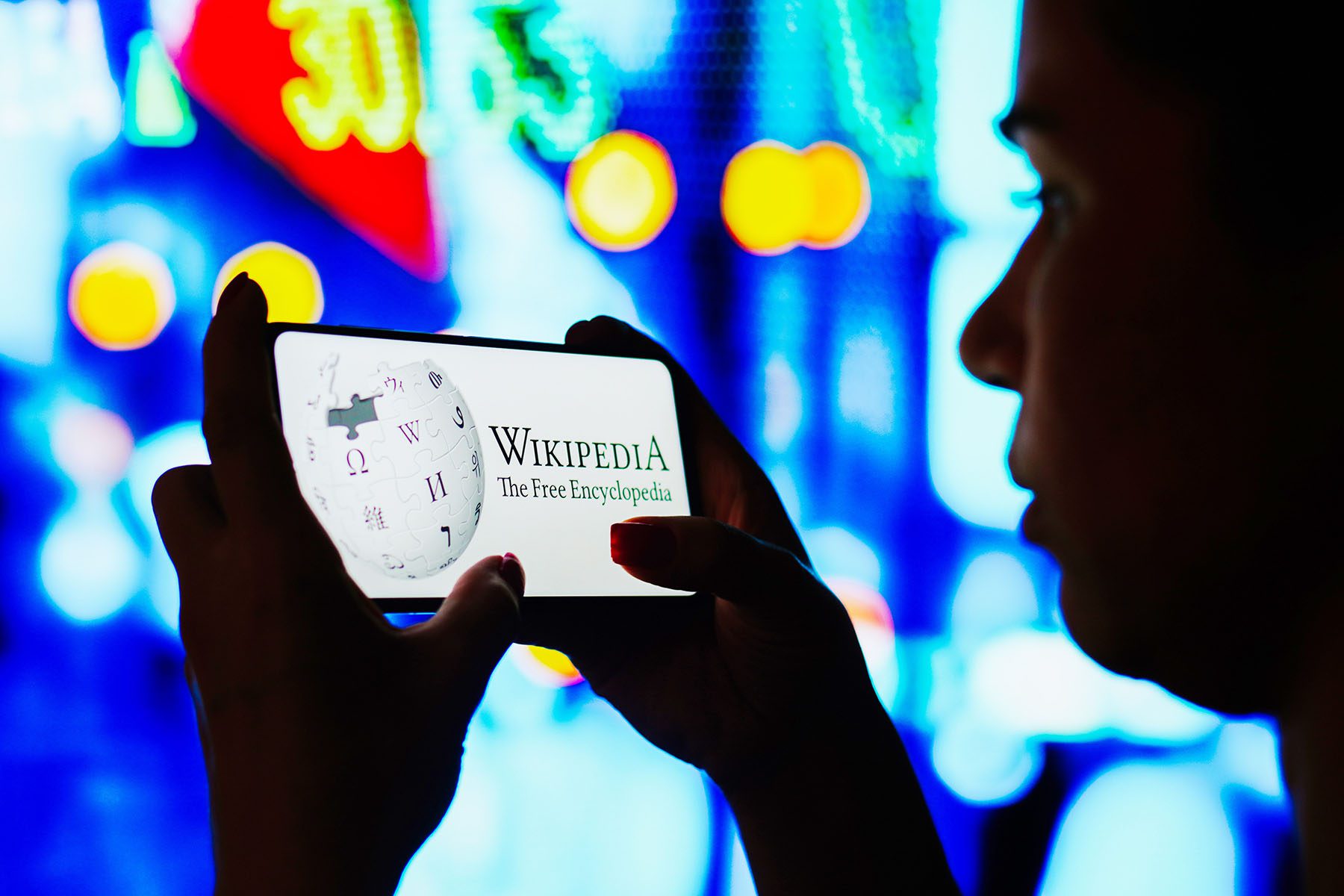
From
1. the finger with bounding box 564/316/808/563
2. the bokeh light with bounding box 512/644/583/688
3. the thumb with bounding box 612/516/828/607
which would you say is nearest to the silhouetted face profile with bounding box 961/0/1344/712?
the thumb with bounding box 612/516/828/607

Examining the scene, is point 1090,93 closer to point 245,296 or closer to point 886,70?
point 245,296

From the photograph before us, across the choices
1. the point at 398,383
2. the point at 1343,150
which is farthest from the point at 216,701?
the point at 1343,150

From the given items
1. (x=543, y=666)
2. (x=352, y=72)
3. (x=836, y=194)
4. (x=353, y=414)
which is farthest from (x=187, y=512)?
→ (x=836, y=194)

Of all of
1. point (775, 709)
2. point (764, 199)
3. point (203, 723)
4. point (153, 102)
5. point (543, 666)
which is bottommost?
point (543, 666)

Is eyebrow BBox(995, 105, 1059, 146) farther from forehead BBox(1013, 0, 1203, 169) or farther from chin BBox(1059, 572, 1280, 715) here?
chin BBox(1059, 572, 1280, 715)

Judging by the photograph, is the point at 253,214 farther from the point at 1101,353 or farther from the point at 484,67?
the point at 1101,353

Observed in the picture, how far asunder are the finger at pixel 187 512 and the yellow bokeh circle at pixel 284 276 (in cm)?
87

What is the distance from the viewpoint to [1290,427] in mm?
428

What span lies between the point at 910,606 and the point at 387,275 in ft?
2.76

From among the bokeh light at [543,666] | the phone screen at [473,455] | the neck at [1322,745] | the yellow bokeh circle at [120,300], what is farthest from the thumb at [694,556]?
the yellow bokeh circle at [120,300]

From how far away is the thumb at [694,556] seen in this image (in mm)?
644

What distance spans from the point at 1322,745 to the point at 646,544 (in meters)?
0.35

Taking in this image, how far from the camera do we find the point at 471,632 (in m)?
0.56

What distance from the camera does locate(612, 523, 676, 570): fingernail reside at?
64 centimetres
